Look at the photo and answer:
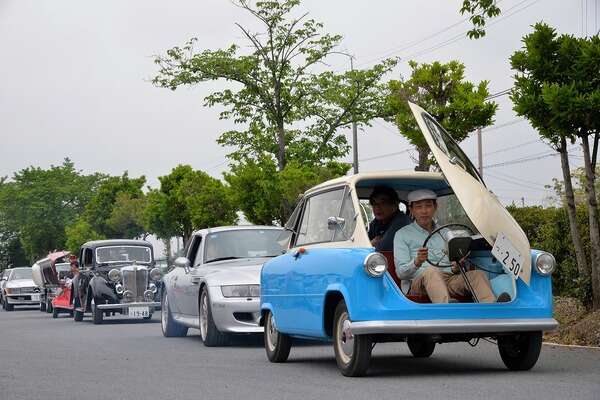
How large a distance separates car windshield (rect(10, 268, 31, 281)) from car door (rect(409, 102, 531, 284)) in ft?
122

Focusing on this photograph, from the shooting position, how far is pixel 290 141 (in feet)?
148

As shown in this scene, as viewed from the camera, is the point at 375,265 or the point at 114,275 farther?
the point at 114,275

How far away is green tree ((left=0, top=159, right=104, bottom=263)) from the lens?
113375mm

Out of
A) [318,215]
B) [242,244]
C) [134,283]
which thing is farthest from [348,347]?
[134,283]

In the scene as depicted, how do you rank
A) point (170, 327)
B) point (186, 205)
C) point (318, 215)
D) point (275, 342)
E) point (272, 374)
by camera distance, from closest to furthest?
point (272, 374), point (318, 215), point (275, 342), point (170, 327), point (186, 205)

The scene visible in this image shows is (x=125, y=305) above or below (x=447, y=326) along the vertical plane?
below

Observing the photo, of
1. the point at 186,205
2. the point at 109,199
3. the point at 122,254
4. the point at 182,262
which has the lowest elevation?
the point at 182,262

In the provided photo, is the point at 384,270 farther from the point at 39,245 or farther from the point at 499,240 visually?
the point at 39,245

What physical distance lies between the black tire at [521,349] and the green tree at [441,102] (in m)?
15.2

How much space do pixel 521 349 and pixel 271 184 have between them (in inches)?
1230

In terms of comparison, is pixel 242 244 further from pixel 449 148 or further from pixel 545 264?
pixel 545 264

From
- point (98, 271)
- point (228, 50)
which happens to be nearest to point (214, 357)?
point (98, 271)

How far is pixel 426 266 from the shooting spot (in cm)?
1129

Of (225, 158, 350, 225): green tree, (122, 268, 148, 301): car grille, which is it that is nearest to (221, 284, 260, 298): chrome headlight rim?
(122, 268, 148, 301): car grille
